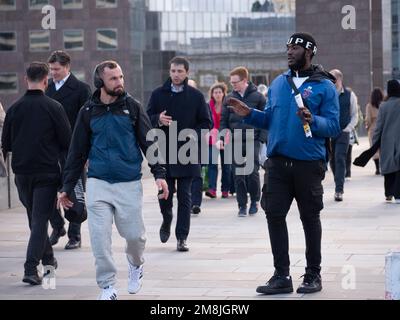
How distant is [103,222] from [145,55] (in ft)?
257

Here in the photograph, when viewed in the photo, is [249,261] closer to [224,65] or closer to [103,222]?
[103,222]

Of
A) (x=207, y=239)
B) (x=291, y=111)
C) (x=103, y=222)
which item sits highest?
(x=291, y=111)

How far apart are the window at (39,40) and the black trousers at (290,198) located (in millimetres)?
73381

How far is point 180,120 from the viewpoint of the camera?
1137 centimetres

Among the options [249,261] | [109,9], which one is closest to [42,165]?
[249,261]

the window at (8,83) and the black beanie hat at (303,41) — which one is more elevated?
the black beanie hat at (303,41)

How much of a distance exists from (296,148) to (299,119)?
0.73ft

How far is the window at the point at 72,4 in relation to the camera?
80.3 metres

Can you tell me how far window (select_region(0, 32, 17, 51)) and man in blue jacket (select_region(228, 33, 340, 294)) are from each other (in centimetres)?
7579

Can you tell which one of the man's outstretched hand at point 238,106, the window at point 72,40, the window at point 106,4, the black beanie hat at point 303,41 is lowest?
the man's outstretched hand at point 238,106

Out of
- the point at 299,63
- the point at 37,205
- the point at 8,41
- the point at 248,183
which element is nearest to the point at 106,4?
the point at 8,41

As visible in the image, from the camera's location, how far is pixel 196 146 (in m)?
11.3

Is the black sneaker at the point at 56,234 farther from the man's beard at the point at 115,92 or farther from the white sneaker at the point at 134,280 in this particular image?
the man's beard at the point at 115,92

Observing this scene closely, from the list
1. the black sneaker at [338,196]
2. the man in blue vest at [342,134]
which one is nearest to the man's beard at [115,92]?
the man in blue vest at [342,134]
